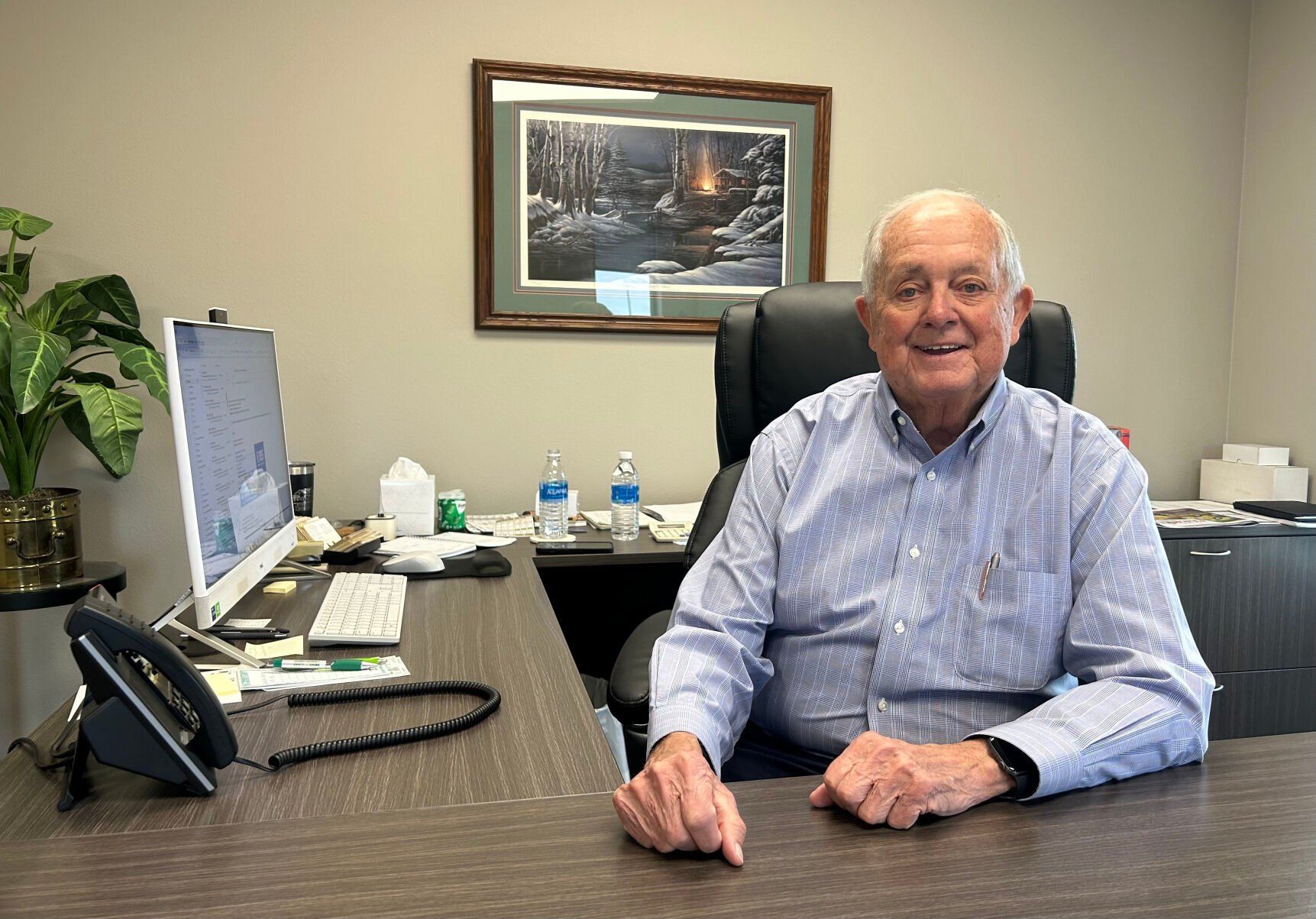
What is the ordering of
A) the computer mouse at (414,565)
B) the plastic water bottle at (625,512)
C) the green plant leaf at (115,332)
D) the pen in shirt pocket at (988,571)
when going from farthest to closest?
the plastic water bottle at (625,512) < the green plant leaf at (115,332) < the computer mouse at (414,565) < the pen in shirt pocket at (988,571)

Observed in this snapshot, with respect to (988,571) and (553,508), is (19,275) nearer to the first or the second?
(553,508)

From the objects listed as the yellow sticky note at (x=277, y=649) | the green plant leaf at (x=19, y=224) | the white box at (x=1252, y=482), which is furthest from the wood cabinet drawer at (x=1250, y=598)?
the green plant leaf at (x=19, y=224)

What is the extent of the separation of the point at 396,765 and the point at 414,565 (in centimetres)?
95

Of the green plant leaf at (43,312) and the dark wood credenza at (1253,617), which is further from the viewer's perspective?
the dark wood credenza at (1253,617)

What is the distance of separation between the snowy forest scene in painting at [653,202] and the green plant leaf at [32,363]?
3.89 feet

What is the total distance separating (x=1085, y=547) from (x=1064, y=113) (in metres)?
2.30

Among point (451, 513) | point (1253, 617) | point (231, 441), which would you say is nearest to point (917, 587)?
point (231, 441)

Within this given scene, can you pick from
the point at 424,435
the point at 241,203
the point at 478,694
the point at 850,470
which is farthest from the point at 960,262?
the point at 241,203

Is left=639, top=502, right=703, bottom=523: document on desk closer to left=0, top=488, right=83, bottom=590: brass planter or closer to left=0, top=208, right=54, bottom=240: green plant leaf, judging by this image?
left=0, top=488, right=83, bottom=590: brass planter

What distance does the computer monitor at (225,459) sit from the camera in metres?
1.17

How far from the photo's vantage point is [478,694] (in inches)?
46.6

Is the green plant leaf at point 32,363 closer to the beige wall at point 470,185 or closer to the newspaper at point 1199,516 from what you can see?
the beige wall at point 470,185

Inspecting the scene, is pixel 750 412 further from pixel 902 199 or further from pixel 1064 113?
pixel 1064 113

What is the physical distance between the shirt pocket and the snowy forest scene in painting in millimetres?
1727
